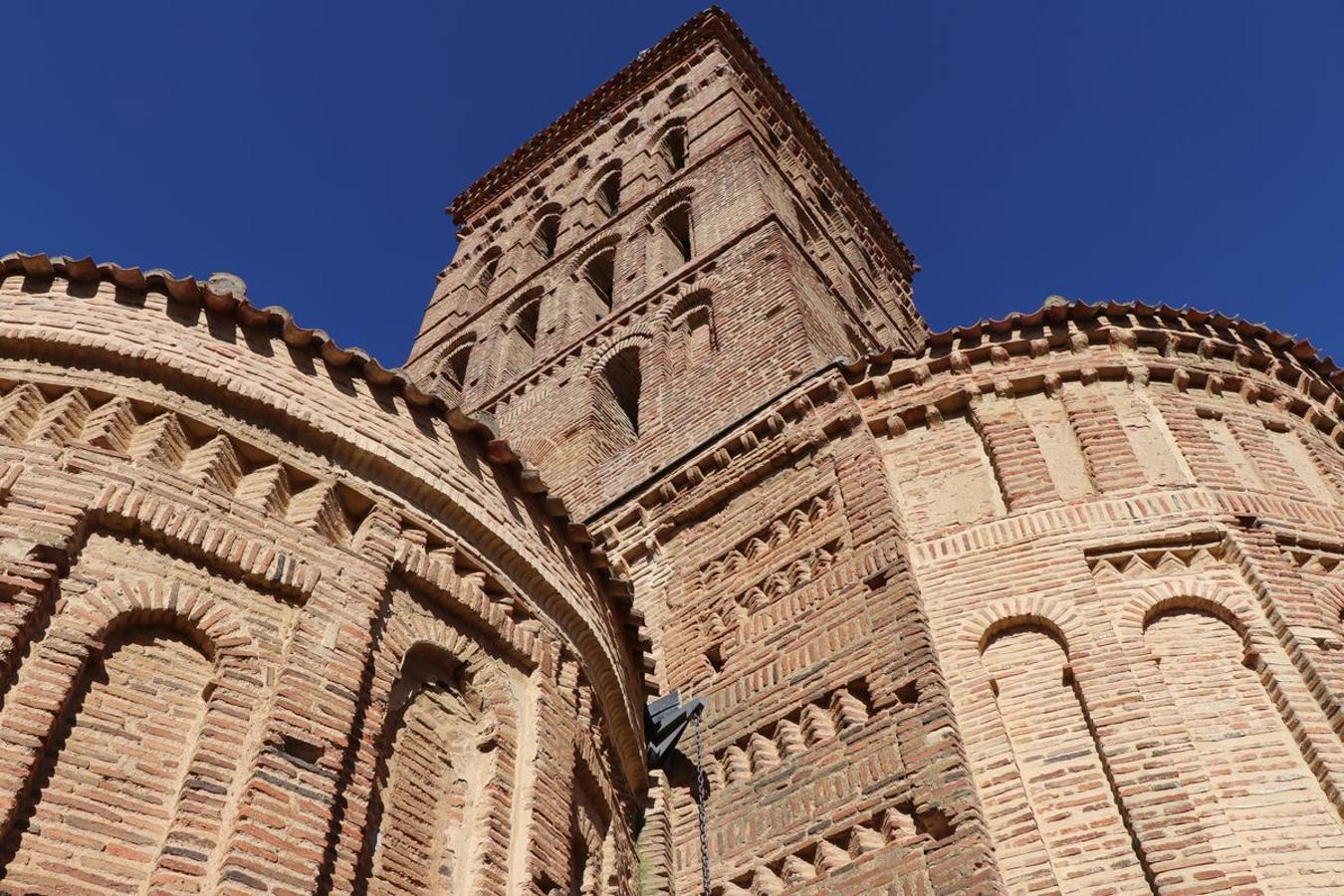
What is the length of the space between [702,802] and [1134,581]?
3035 millimetres

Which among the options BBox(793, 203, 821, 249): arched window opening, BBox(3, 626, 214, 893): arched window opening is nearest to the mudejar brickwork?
BBox(3, 626, 214, 893): arched window opening

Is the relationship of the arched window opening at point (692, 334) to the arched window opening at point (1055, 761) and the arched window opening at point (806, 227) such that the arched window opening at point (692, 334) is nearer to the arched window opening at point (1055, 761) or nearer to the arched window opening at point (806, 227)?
the arched window opening at point (806, 227)

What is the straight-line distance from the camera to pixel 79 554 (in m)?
5.26

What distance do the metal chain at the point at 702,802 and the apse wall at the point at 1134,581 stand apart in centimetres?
176

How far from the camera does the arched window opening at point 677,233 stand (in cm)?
1734

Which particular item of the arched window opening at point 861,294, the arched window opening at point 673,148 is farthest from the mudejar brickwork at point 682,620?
the arched window opening at point 673,148

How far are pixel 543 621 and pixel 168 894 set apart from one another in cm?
296

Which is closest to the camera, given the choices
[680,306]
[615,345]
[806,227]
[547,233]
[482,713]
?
[482,713]

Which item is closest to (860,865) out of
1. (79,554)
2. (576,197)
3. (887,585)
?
(887,585)

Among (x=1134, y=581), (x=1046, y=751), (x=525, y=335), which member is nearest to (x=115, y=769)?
(x=1046, y=751)

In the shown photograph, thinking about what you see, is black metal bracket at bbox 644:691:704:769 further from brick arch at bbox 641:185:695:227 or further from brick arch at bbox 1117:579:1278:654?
brick arch at bbox 641:185:695:227

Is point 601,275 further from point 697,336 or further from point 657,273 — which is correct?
point 697,336

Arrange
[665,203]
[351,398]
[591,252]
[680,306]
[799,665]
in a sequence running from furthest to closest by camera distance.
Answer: [591,252] < [665,203] < [680,306] < [799,665] < [351,398]

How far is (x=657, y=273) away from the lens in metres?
16.2
